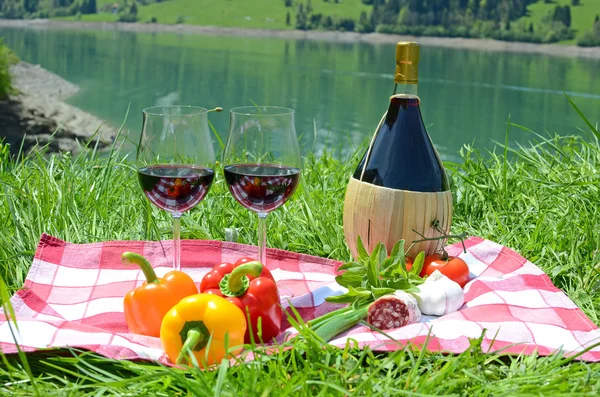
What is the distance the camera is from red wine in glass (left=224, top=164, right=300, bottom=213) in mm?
1826

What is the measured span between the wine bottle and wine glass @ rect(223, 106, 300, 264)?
1.14 ft

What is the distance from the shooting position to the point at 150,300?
172cm

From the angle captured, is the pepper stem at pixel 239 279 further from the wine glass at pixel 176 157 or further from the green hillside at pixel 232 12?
the green hillside at pixel 232 12

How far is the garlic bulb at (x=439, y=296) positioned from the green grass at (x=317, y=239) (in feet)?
0.83

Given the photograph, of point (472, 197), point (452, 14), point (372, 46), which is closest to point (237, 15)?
point (372, 46)

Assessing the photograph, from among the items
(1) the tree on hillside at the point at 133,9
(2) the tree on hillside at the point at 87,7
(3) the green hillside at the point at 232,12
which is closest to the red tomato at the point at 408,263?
(3) the green hillside at the point at 232,12

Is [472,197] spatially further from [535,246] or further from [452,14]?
[452,14]

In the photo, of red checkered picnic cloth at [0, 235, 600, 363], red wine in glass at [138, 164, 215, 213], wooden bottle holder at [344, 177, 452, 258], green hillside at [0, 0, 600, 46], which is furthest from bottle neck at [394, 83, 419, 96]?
green hillside at [0, 0, 600, 46]

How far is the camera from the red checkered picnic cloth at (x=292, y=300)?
163 cm

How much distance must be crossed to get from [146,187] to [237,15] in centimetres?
8805

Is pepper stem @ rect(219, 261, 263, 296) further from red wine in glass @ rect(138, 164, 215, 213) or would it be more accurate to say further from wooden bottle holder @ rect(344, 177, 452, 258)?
wooden bottle holder @ rect(344, 177, 452, 258)

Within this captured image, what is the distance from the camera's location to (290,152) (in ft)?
6.18

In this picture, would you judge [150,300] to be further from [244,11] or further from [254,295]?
[244,11]

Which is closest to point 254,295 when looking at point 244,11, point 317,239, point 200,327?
point 200,327
